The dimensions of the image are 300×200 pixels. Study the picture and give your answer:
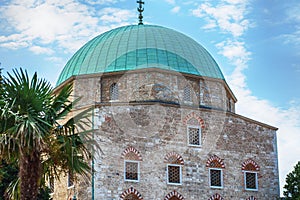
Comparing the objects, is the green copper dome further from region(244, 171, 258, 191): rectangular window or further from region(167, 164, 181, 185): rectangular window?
region(244, 171, 258, 191): rectangular window

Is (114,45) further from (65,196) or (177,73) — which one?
(65,196)

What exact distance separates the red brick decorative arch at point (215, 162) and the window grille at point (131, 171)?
277 centimetres

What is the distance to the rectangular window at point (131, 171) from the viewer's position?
1778 cm

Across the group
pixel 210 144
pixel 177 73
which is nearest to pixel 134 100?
pixel 177 73

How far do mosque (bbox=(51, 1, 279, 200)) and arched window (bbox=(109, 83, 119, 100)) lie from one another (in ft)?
0.13

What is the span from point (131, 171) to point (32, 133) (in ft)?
22.6

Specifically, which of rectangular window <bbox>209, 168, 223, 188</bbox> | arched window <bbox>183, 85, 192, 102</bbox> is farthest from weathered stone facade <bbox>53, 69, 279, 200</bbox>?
rectangular window <bbox>209, 168, 223, 188</bbox>

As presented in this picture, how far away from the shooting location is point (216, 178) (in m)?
19.1

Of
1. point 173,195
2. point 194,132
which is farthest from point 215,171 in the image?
point 173,195

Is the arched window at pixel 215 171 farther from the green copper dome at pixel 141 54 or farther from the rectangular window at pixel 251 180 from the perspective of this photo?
the green copper dome at pixel 141 54

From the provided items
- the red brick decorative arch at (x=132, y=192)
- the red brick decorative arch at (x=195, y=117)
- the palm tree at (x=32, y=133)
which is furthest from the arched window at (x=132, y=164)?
the palm tree at (x=32, y=133)

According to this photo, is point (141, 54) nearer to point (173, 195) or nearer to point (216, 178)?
point (216, 178)

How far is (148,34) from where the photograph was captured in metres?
22.1

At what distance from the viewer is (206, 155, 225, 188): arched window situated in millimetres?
19031
